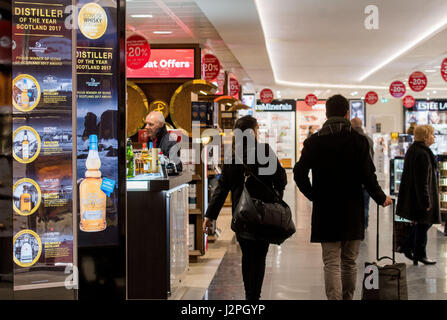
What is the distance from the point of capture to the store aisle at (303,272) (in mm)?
5715

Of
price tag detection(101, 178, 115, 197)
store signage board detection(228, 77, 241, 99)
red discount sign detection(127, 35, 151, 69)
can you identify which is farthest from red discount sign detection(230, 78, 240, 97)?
price tag detection(101, 178, 115, 197)

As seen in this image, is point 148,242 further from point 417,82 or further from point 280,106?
point 280,106

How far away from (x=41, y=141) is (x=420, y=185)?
15.0ft

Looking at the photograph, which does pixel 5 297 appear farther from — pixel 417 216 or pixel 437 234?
pixel 437 234

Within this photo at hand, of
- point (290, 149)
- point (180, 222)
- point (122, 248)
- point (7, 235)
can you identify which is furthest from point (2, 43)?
point (290, 149)

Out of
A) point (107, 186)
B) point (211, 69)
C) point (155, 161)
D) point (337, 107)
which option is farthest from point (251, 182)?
point (211, 69)

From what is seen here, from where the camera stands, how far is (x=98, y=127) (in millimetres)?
3674

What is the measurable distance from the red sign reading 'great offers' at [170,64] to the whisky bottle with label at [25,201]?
15.3 ft

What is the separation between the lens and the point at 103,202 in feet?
12.0

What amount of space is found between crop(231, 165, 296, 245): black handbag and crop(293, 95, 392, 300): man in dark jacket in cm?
24

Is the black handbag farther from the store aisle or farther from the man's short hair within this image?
the store aisle

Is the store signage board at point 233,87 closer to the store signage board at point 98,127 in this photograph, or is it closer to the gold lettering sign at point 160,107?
the gold lettering sign at point 160,107

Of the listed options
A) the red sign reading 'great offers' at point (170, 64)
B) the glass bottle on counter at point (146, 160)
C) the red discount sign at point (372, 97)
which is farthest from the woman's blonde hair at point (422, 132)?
the red discount sign at point (372, 97)

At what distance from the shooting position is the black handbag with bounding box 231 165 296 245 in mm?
4305
